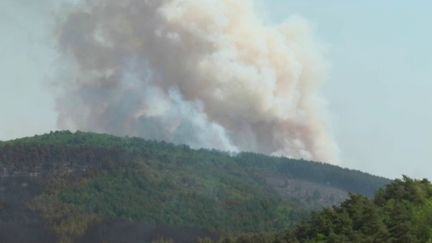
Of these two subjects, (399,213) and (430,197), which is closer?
(399,213)

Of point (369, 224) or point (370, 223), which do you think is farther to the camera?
point (370, 223)

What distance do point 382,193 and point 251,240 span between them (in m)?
29.5

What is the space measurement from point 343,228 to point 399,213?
7.16 m

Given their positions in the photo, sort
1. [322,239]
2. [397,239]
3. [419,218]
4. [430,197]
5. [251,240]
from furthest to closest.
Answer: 1. [251,240]
2. [430,197]
3. [419,218]
4. [322,239]
5. [397,239]

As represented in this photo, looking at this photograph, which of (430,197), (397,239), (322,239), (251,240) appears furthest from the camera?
(251,240)

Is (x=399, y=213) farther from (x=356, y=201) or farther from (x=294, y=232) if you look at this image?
(x=294, y=232)

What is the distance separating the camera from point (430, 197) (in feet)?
268

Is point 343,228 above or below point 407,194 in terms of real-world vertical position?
below

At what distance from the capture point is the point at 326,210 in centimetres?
7219

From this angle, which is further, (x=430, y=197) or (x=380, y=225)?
(x=430, y=197)

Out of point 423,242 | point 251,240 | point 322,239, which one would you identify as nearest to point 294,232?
point 322,239

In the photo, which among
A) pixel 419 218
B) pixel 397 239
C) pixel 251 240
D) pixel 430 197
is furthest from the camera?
pixel 251 240

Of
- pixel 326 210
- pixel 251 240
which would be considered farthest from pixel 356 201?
pixel 251 240

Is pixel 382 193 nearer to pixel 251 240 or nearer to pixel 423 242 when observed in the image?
pixel 423 242
